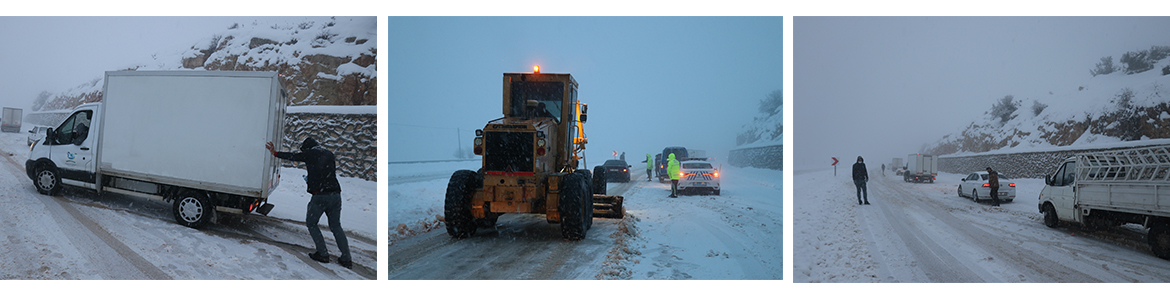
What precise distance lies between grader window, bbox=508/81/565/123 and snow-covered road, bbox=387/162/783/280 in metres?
1.12

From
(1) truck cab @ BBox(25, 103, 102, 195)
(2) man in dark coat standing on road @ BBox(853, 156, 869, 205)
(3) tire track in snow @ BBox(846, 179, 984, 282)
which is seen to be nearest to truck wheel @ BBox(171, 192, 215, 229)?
(1) truck cab @ BBox(25, 103, 102, 195)

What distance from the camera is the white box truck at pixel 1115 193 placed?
5.16 m

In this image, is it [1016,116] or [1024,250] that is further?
[1016,116]

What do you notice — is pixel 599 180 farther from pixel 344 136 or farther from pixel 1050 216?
pixel 1050 216

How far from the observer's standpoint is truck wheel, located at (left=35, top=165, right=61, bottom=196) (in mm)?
5023

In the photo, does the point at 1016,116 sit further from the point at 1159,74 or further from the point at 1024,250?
the point at 1024,250

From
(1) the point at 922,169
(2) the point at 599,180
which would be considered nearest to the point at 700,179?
(2) the point at 599,180

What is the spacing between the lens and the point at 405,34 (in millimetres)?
5355

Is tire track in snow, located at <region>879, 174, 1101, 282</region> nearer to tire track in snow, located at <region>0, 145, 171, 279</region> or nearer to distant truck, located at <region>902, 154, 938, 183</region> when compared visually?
tire track in snow, located at <region>0, 145, 171, 279</region>

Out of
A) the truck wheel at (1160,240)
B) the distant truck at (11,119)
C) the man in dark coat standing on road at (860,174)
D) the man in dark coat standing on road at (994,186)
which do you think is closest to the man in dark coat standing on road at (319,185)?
the distant truck at (11,119)

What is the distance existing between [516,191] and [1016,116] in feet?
63.1

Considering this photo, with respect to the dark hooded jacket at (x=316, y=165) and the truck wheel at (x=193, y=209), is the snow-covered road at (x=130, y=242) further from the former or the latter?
the dark hooded jacket at (x=316, y=165)

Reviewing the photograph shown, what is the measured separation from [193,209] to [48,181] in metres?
1.76

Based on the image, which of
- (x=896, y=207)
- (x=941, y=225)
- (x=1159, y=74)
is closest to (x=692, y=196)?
(x=896, y=207)
